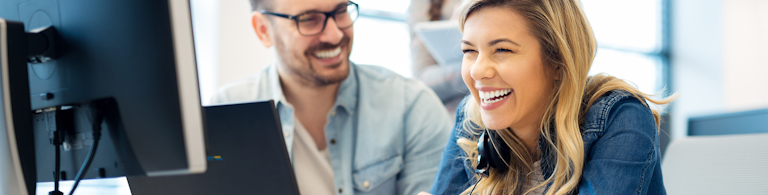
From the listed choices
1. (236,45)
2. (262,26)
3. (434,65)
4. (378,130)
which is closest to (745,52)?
(434,65)

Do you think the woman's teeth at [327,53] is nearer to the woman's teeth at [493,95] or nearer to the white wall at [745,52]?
the woman's teeth at [493,95]

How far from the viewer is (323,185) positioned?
136 cm

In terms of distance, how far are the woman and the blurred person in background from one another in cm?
89

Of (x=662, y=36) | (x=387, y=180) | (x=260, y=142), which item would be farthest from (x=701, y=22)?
(x=260, y=142)

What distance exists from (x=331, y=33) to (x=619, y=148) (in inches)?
32.2

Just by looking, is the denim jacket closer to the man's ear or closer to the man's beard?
the man's beard

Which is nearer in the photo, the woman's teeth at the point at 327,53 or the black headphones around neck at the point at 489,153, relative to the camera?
the black headphones around neck at the point at 489,153

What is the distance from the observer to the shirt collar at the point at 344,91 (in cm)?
141

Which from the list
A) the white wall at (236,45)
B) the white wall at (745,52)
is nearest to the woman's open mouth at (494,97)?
the white wall at (236,45)

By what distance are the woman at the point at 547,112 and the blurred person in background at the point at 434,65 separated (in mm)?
888

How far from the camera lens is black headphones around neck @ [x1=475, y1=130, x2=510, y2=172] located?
1.00 metres

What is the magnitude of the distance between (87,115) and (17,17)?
0.22 metres

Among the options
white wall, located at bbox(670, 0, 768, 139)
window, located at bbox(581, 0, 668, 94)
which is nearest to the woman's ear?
window, located at bbox(581, 0, 668, 94)

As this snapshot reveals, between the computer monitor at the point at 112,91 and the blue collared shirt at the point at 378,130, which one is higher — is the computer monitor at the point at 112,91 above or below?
above
